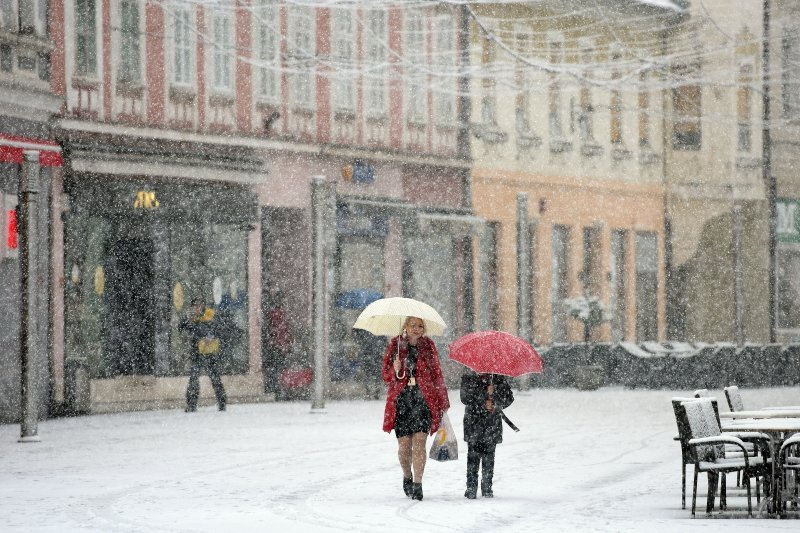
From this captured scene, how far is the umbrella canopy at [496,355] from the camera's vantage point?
15203 millimetres

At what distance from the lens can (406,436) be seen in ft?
50.4

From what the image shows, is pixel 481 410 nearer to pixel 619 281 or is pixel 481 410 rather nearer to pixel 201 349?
pixel 201 349

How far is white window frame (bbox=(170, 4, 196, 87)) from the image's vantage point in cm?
3444

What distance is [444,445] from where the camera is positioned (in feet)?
51.0

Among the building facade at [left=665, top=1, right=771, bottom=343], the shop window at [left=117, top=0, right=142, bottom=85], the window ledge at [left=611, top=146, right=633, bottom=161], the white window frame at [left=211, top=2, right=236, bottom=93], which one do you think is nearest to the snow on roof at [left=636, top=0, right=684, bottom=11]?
the building facade at [left=665, top=1, right=771, bottom=343]

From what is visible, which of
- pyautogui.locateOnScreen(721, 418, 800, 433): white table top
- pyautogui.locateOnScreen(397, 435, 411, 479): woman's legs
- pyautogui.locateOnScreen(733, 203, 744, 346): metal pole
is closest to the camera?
pyautogui.locateOnScreen(721, 418, 800, 433): white table top

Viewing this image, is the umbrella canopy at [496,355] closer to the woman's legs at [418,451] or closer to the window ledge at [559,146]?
the woman's legs at [418,451]

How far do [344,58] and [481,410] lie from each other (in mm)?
24067

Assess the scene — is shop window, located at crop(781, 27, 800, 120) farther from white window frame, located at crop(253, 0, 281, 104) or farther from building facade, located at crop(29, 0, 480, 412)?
white window frame, located at crop(253, 0, 281, 104)

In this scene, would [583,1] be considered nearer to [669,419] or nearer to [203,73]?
[203,73]

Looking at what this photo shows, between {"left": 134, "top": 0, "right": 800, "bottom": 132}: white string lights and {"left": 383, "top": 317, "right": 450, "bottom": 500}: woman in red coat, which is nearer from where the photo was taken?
{"left": 383, "top": 317, "right": 450, "bottom": 500}: woman in red coat

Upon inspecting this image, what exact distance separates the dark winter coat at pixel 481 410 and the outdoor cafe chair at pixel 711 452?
170cm

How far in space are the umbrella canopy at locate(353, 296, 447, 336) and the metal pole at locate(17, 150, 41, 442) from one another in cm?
856

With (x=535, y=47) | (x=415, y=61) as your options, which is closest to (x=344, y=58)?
(x=415, y=61)
